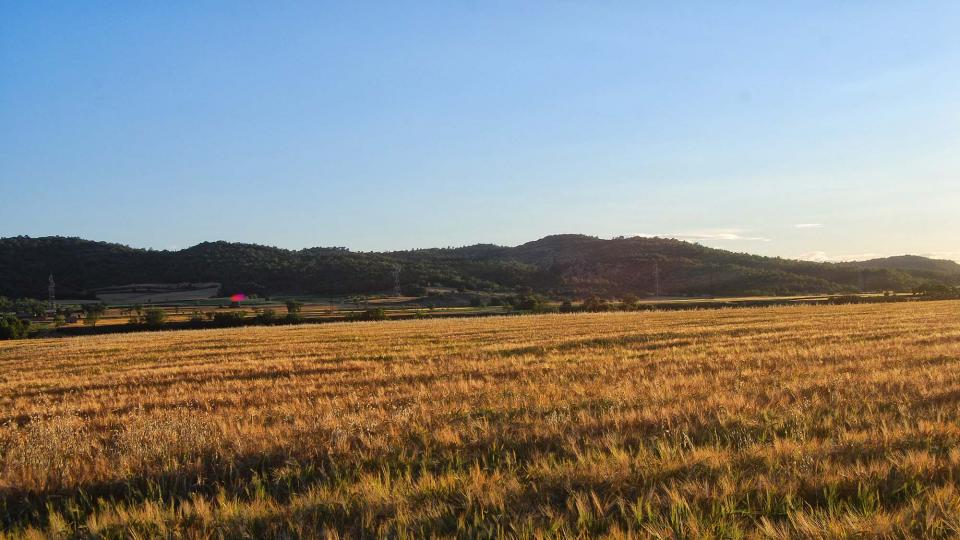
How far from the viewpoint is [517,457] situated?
6.16 meters

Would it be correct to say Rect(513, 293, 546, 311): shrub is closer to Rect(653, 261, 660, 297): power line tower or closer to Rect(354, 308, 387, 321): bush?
Rect(354, 308, 387, 321): bush

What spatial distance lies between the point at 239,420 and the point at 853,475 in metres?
7.01

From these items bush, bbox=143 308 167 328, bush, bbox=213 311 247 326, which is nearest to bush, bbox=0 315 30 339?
bush, bbox=143 308 167 328

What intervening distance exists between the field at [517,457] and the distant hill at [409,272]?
110m

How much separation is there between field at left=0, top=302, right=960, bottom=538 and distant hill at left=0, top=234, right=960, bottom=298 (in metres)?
110

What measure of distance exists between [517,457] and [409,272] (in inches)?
5309

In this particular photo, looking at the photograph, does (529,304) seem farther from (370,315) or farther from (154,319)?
(154,319)

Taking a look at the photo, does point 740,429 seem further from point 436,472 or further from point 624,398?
point 436,472

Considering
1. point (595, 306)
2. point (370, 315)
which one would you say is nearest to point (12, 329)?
point (370, 315)

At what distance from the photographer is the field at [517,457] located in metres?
4.38

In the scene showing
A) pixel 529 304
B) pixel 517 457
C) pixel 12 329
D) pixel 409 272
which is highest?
pixel 409 272

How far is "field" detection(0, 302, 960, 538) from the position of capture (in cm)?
438

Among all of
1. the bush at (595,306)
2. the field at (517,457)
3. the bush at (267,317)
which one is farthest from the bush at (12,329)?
the field at (517,457)

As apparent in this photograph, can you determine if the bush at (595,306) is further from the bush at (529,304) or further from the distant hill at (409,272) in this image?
the distant hill at (409,272)
